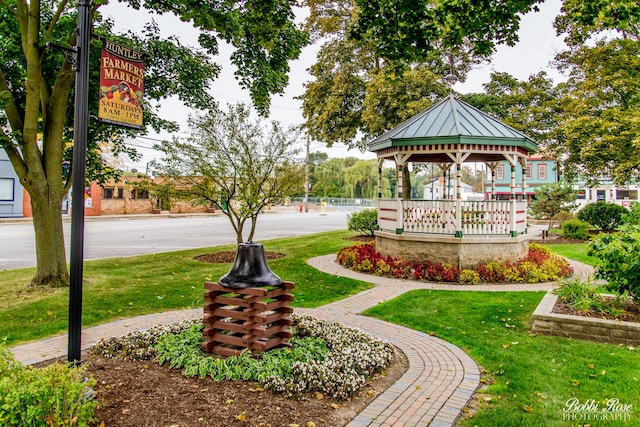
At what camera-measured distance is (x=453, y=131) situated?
39.5 ft

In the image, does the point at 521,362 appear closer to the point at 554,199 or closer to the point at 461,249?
the point at 461,249

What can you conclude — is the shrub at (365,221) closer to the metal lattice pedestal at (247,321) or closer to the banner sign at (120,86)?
the metal lattice pedestal at (247,321)

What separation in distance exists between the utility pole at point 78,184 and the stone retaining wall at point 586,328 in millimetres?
6060

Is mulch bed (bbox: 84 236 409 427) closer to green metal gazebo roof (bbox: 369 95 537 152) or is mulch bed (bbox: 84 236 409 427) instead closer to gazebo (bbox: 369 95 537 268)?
gazebo (bbox: 369 95 537 268)

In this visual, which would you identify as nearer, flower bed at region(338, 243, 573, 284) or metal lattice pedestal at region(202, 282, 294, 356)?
metal lattice pedestal at region(202, 282, 294, 356)

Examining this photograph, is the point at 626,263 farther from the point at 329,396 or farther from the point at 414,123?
the point at 414,123

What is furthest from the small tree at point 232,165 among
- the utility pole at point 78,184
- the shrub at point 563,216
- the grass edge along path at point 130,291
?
the shrub at point 563,216

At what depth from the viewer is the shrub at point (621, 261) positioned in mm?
6469

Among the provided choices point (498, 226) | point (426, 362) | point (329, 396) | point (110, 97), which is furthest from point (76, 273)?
point (498, 226)

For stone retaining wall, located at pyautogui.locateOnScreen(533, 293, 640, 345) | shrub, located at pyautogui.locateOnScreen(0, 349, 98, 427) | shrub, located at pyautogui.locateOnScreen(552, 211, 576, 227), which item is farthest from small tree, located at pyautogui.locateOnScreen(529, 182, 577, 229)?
shrub, located at pyautogui.locateOnScreen(0, 349, 98, 427)

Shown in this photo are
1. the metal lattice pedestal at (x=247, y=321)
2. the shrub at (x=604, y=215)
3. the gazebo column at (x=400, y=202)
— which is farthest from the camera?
the shrub at (x=604, y=215)

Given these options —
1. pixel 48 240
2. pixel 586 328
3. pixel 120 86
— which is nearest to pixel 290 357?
pixel 120 86

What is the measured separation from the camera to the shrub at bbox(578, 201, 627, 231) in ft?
69.7

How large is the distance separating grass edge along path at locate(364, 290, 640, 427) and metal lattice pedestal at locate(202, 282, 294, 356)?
2333 millimetres
